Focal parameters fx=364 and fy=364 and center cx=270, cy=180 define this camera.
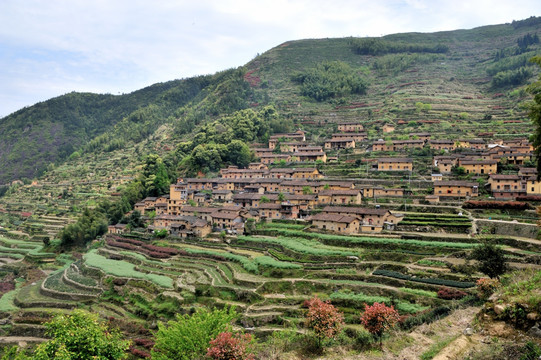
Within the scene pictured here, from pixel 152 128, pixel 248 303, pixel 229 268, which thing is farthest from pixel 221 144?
pixel 152 128

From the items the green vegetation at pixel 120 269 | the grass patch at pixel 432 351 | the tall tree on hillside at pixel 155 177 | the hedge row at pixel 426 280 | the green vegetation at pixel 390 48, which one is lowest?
the green vegetation at pixel 120 269

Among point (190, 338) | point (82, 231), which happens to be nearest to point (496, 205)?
point (190, 338)

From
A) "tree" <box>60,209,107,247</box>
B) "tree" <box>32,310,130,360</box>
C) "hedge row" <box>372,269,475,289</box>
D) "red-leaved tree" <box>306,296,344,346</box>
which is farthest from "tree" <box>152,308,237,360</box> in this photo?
"tree" <box>60,209,107,247</box>

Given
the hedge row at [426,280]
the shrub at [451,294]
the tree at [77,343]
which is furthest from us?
the hedge row at [426,280]

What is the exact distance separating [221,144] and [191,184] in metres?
12.4

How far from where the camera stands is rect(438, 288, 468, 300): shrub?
21547 mm

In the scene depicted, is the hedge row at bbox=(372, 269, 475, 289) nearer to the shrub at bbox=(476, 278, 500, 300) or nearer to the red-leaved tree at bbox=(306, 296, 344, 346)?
the shrub at bbox=(476, 278, 500, 300)

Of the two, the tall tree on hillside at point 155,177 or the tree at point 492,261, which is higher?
the tall tree on hillside at point 155,177

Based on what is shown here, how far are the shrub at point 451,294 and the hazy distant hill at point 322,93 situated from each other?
4930 cm

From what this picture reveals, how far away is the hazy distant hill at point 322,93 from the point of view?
8350 cm

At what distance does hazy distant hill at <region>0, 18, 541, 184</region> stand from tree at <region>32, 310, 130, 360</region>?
65.8 m

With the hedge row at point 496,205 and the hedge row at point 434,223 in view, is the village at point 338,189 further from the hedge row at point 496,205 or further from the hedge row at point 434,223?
the hedge row at point 496,205

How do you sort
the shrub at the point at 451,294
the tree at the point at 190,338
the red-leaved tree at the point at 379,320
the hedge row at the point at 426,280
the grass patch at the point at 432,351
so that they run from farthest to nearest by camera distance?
1. the hedge row at the point at 426,280
2. the shrub at the point at 451,294
3. the tree at the point at 190,338
4. the red-leaved tree at the point at 379,320
5. the grass patch at the point at 432,351

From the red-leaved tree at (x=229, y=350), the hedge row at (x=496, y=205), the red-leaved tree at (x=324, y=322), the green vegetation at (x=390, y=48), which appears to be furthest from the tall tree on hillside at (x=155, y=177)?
the green vegetation at (x=390, y=48)
